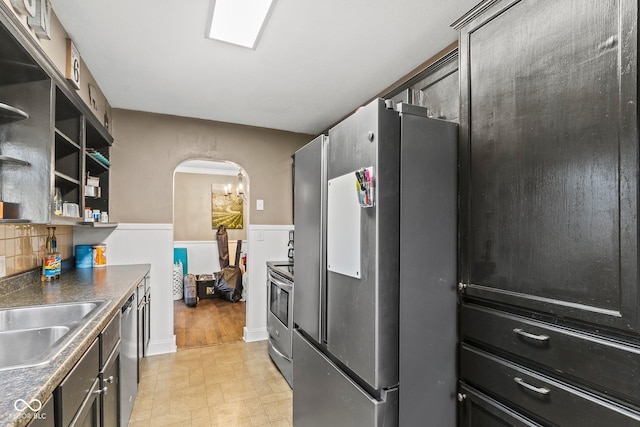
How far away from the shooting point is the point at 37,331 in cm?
133

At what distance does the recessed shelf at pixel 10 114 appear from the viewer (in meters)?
1.44

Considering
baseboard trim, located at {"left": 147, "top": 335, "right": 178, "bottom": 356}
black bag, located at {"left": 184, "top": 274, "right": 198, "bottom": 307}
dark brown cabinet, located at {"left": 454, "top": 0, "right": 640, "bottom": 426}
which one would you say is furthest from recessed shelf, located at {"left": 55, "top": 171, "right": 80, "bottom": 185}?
black bag, located at {"left": 184, "top": 274, "right": 198, "bottom": 307}

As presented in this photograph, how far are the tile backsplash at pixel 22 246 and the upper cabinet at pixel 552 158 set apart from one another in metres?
2.45

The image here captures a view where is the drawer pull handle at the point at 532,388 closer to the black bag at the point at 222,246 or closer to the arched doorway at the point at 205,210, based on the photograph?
the arched doorway at the point at 205,210

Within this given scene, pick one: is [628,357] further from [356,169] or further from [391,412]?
[356,169]

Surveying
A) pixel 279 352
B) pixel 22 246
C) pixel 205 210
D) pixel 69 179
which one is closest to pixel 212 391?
pixel 279 352

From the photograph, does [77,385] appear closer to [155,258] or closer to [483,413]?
[483,413]

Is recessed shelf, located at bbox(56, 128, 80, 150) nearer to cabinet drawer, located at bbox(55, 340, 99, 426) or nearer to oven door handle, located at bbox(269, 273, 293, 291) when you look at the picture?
cabinet drawer, located at bbox(55, 340, 99, 426)

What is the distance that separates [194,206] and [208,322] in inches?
105

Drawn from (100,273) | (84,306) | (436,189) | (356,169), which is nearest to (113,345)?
(84,306)

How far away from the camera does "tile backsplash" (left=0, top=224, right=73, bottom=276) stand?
1.87 meters

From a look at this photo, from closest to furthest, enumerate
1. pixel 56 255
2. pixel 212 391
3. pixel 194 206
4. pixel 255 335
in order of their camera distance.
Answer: pixel 56 255 < pixel 212 391 < pixel 255 335 < pixel 194 206

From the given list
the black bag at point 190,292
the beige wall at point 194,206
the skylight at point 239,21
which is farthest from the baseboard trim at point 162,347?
the beige wall at point 194,206

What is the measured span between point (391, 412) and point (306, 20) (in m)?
2.00
